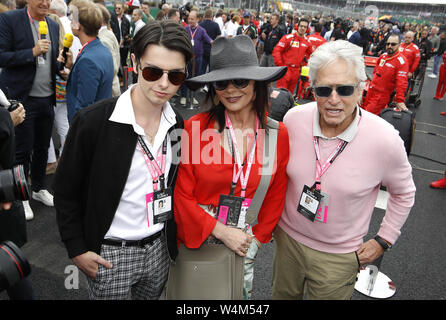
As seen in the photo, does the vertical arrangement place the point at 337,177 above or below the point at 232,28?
above

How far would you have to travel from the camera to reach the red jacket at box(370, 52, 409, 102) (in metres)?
5.81

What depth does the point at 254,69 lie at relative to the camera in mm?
1690

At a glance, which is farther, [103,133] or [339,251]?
[339,251]

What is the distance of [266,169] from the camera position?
1727mm

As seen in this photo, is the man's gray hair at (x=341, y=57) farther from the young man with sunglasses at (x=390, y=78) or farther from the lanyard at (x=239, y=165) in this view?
the young man with sunglasses at (x=390, y=78)

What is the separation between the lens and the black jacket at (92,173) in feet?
4.77

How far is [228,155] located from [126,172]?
507 millimetres

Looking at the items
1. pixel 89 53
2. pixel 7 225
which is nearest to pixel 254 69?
pixel 7 225

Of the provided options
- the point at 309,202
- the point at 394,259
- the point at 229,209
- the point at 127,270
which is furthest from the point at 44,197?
the point at 394,259

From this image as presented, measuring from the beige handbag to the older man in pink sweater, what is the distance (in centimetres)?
19

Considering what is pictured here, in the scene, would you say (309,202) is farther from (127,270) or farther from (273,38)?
(273,38)

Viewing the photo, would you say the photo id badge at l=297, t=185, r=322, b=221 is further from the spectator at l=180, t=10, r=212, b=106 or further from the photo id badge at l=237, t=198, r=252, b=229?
the spectator at l=180, t=10, r=212, b=106

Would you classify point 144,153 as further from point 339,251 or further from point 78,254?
point 339,251
